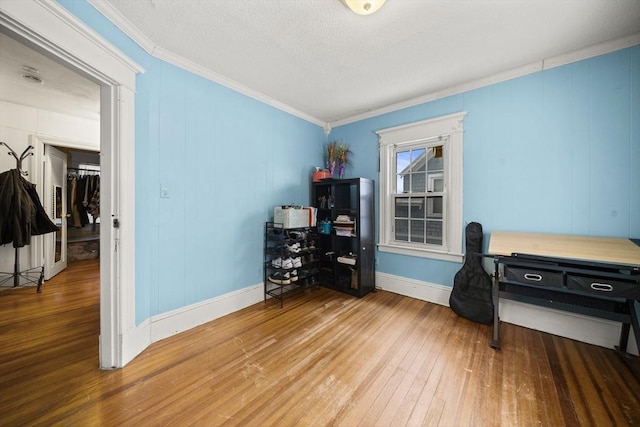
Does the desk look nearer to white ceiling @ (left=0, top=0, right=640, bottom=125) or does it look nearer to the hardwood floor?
the hardwood floor

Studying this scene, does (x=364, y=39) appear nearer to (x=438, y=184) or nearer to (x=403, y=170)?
(x=403, y=170)

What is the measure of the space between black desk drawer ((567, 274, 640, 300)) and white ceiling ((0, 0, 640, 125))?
2017 millimetres

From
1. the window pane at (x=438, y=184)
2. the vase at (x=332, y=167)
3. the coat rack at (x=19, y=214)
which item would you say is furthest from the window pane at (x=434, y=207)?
the coat rack at (x=19, y=214)

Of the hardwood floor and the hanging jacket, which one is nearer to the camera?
the hardwood floor

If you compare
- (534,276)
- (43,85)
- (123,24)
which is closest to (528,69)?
(534,276)

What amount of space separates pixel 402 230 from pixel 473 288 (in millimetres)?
1128

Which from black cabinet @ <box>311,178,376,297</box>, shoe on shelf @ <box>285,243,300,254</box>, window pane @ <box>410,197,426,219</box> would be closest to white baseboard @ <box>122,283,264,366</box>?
shoe on shelf @ <box>285,243,300,254</box>

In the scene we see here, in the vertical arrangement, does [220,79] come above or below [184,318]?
above

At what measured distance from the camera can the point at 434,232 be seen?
3137 millimetres

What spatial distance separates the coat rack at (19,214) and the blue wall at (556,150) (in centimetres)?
554

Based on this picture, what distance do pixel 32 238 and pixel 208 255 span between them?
3168 millimetres

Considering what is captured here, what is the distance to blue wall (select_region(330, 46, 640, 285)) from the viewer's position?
6.63ft

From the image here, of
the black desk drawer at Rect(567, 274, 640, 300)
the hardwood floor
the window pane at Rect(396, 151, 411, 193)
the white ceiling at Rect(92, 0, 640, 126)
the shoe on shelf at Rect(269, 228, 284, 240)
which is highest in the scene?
the white ceiling at Rect(92, 0, 640, 126)

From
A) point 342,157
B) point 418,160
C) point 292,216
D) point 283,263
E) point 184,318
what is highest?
point 342,157
